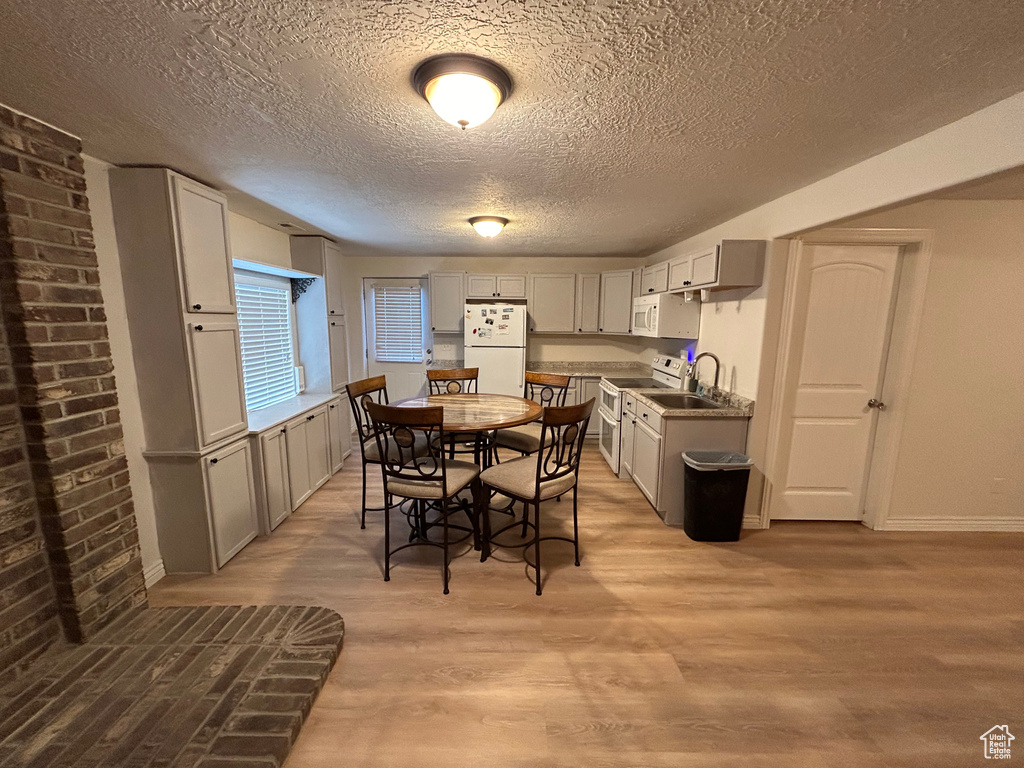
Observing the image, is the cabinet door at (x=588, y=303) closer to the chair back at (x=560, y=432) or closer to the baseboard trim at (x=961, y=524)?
the chair back at (x=560, y=432)

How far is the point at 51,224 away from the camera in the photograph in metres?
1.62

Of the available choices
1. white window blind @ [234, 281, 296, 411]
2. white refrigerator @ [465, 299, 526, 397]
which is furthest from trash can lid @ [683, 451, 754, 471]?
white window blind @ [234, 281, 296, 411]

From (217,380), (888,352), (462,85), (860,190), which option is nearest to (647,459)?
Result: (888,352)

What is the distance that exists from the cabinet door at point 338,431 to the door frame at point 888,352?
3722 millimetres

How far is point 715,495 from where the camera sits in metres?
2.68

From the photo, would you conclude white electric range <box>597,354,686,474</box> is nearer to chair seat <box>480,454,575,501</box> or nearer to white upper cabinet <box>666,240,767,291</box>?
white upper cabinet <box>666,240,767,291</box>

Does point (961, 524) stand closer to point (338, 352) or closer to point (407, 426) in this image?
point (407, 426)

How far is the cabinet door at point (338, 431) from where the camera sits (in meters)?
3.87

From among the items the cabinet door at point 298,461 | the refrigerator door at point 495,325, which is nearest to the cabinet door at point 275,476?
the cabinet door at point 298,461

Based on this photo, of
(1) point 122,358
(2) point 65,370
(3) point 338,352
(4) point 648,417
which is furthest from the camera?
(3) point 338,352

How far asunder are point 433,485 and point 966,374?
11.8ft

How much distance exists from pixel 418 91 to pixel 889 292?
3.18m

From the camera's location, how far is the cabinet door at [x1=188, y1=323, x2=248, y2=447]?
2.21 metres

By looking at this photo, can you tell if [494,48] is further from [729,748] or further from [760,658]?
[760,658]
